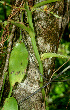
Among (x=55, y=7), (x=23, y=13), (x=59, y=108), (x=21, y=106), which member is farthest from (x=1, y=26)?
(x=59, y=108)

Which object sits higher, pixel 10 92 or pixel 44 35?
pixel 44 35

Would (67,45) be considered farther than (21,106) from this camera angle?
Yes

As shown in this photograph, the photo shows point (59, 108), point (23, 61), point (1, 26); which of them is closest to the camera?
point (23, 61)

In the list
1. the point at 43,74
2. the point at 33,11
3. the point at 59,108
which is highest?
the point at 33,11

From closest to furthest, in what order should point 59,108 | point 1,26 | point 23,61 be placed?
point 23,61, point 1,26, point 59,108

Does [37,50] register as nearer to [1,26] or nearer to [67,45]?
[1,26]

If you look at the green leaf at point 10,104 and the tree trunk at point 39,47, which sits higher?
the tree trunk at point 39,47
